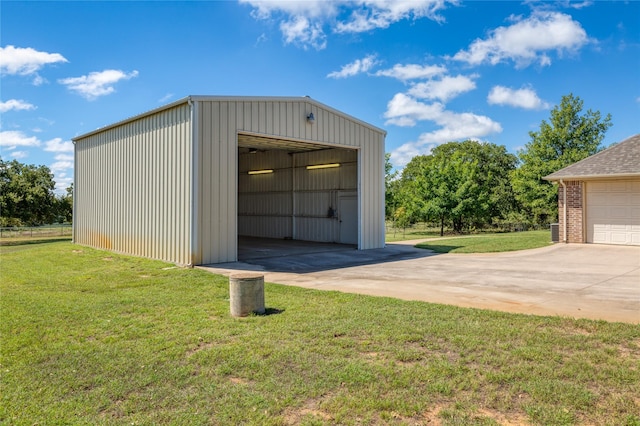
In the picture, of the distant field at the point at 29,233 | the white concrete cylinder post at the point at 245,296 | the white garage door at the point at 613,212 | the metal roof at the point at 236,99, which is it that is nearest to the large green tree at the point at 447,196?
the white garage door at the point at 613,212

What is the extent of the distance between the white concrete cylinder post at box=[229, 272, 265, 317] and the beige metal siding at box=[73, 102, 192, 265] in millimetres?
5380

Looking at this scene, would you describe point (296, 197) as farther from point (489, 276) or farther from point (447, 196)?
point (447, 196)

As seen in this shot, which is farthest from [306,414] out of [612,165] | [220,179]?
[612,165]

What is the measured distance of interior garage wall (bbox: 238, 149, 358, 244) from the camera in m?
17.3

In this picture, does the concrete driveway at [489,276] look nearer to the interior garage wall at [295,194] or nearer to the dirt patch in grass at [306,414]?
the interior garage wall at [295,194]

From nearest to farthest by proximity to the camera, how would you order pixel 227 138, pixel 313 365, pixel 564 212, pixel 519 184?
pixel 313 365
pixel 227 138
pixel 564 212
pixel 519 184

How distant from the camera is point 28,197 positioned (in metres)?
26.4

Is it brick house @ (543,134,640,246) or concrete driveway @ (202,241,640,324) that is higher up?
brick house @ (543,134,640,246)

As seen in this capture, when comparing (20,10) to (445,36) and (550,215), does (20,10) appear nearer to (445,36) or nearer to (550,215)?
(445,36)

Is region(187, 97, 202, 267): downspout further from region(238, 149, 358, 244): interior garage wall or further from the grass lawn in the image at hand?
region(238, 149, 358, 244): interior garage wall

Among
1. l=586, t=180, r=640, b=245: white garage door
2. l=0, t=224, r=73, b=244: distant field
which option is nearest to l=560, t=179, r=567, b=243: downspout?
l=586, t=180, r=640, b=245: white garage door

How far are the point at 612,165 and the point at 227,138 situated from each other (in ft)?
45.3

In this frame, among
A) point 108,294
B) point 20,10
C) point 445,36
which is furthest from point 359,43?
point 108,294

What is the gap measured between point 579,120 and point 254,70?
26.8m
